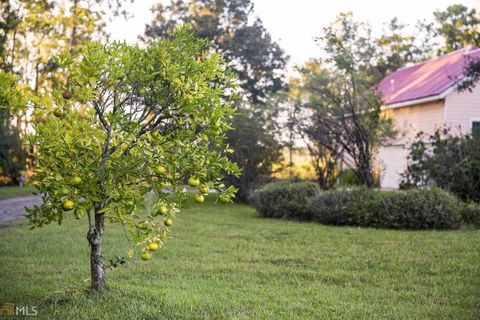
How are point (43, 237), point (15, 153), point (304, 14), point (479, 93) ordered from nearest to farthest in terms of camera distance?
point (43, 237) < point (304, 14) < point (479, 93) < point (15, 153)

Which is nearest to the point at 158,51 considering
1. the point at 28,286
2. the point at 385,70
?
the point at 28,286

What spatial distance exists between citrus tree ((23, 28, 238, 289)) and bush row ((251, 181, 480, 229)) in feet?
24.6

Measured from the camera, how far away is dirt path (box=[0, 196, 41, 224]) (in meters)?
13.1

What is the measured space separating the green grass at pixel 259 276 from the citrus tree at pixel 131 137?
0.64 m

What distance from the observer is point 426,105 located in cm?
2258

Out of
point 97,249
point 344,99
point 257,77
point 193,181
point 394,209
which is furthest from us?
point 257,77

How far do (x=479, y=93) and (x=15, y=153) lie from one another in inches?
814

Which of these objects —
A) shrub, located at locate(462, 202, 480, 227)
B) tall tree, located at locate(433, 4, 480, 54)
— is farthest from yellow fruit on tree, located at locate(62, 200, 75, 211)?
tall tree, located at locate(433, 4, 480, 54)

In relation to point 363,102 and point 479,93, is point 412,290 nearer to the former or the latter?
point 363,102

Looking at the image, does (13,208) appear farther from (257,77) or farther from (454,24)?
(454,24)

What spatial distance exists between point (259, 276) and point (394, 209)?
5597mm

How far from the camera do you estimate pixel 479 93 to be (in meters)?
21.4

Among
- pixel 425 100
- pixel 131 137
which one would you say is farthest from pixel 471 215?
pixel 425 100

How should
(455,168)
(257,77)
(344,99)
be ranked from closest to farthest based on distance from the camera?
(455,168), (344,99), (257,77)
